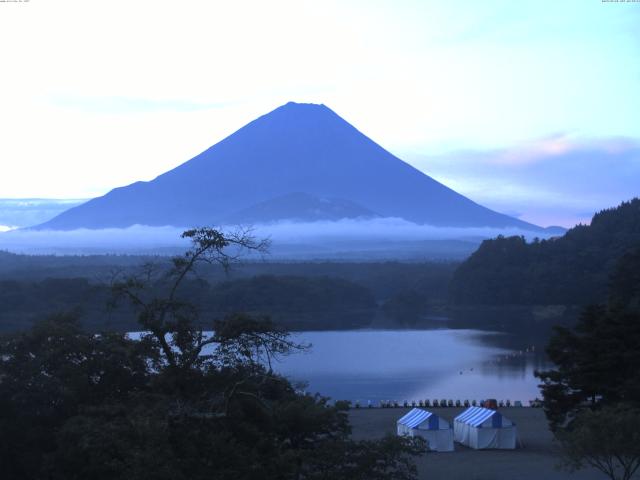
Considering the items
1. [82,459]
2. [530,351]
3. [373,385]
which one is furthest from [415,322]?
[82,459]

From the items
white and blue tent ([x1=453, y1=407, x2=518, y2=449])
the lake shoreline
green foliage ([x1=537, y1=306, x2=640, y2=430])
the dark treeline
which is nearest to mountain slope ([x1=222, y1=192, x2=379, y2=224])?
the dark treeline

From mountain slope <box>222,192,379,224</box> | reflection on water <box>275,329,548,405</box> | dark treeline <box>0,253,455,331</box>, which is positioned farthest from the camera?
mountain slope <box>222,192,379,224</box>

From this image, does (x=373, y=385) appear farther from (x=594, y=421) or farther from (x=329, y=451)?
(x=329, y=451)

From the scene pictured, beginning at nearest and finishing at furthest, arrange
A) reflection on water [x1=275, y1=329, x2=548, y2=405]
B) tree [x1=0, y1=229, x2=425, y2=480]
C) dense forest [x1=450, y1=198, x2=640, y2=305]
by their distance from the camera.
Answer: tree [x1=0, y1=229, x2=425, y2=480] < reflection on water [x1=275, y1=329, x2=548, y2=405] < dense forest [x1=450, y1=198, x2=640, y2=305]

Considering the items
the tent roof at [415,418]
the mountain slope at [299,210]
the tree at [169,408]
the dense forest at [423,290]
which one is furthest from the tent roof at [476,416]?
the mountain slope at [299,210]

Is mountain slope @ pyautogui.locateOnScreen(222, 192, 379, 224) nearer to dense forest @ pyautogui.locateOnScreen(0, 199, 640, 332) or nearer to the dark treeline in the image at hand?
the dark treeline

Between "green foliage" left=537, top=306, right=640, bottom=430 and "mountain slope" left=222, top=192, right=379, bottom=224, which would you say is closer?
"green foliage" left=537, top=306, right=640, bottom=430
